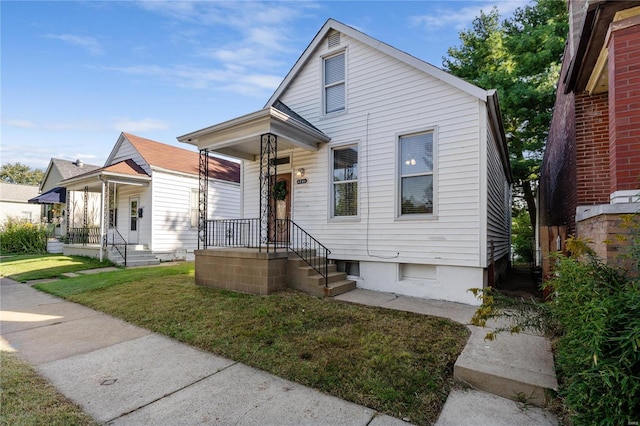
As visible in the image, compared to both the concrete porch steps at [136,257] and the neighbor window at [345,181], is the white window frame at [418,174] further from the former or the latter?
the concrete porch steps at [136,257]

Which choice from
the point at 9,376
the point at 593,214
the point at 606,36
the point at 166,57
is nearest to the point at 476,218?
the point at 593,214

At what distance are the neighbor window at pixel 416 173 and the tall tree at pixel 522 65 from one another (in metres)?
9.84

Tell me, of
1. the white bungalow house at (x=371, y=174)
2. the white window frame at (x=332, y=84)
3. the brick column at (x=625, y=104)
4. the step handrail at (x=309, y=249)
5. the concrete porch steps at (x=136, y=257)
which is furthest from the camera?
the concrete porch steps at (x=136, y=257)

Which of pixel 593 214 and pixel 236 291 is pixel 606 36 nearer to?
pixel 593 214

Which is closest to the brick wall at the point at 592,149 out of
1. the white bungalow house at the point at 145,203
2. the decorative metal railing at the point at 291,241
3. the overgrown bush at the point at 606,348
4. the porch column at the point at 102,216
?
the overgrown bush at the point at 606,348

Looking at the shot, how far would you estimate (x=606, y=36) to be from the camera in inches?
142

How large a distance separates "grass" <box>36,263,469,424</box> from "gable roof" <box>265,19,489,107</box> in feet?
15.0

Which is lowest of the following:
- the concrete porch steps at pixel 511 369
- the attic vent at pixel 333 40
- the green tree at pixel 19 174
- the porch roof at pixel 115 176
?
the concrete porch steps at pixel 511 369

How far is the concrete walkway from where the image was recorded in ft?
8.25

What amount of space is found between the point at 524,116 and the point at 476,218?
1141 cm

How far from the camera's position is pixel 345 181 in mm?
7734

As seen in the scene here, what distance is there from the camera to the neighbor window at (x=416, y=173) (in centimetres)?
670

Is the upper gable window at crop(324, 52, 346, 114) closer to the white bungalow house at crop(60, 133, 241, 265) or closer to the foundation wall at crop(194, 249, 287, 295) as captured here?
the foundation wall at crop(194, 249, 287, 295)

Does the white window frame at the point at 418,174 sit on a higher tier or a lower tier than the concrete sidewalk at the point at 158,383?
higher
